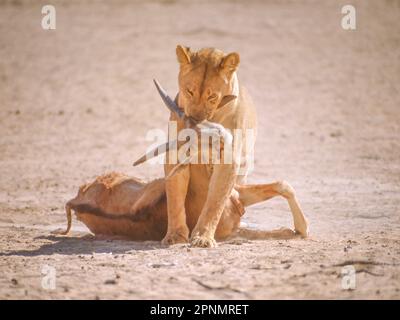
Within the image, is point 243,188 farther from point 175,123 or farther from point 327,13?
point 327,13

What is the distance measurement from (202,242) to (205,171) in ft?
2.57

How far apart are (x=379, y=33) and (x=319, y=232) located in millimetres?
10521

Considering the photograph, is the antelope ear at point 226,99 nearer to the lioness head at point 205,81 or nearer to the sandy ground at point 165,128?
the lioness head at point 205,81

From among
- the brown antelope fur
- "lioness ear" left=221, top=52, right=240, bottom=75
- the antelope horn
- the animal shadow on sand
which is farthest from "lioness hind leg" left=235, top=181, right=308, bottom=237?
"lioness ear" left=221, top=52, right=240, bottom=75

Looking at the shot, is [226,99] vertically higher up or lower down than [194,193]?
higher up

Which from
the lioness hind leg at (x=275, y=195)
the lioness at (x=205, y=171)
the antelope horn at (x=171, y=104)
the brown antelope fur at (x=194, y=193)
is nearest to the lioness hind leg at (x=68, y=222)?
the brown antelope fur at (x=194, y=193)

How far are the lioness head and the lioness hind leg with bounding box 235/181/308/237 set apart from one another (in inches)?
32.7

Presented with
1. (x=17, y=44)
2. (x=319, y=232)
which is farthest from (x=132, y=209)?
(x=17, y=44)

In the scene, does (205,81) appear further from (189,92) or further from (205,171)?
(205,171)

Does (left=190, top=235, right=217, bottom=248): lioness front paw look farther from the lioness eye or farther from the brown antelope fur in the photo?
the lioness eye

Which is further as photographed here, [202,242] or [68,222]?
[68,222]

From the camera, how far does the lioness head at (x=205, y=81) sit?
22.8ft

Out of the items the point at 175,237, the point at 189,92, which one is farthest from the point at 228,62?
the point at 175,237

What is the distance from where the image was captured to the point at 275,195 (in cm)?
745
